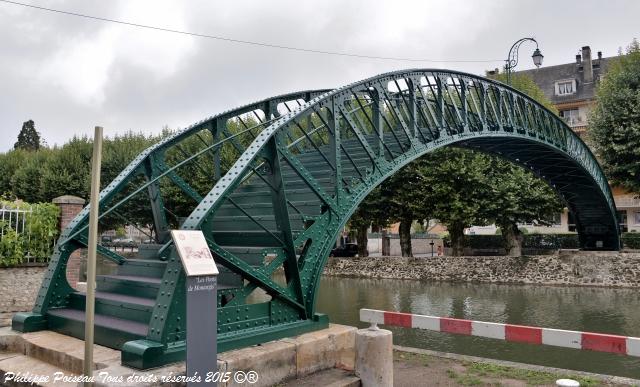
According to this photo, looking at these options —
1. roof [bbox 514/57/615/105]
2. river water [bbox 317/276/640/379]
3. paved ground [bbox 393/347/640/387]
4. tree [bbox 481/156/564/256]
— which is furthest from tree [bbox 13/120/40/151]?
paved ground [bbox 393/347/640/387]

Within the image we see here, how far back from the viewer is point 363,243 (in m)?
33.1

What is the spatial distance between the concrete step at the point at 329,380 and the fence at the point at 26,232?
31.0ft

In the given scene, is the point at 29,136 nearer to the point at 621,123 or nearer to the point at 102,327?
the point at 621,123

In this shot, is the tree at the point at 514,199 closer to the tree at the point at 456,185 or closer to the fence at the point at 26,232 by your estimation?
the tree at the point at 456,185

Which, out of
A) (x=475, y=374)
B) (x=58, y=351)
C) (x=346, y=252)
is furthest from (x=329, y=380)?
(x=346, y=252)

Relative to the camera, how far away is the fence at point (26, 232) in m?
12.1

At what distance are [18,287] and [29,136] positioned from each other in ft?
221

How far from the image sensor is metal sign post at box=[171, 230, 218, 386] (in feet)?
13.6

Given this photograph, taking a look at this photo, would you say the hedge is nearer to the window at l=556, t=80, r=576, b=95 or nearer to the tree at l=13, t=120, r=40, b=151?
the window at l=556, t=80, r=576, b=95

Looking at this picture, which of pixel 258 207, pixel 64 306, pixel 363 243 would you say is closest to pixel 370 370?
pixel 258 207

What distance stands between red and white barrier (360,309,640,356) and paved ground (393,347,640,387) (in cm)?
68

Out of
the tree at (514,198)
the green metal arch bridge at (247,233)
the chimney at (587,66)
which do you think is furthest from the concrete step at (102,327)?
the chimney at (587,66)

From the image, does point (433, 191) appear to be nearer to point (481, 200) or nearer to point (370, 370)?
point (481, 200)

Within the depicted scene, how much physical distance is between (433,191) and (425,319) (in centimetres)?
2032
